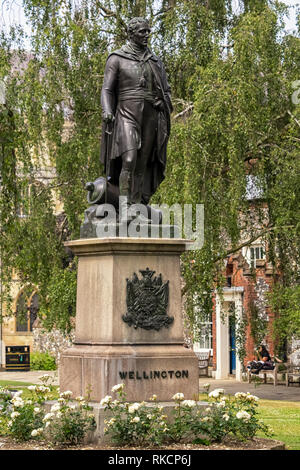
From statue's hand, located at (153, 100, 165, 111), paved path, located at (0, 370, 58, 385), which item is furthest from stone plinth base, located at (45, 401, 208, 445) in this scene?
paved path, located at (0, 370, 58, 385)

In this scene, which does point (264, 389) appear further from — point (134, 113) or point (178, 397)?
point (178, 397)

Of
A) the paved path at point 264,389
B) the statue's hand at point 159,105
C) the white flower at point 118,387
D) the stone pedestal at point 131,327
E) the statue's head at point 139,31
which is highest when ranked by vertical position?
the statue's head at point 139,31

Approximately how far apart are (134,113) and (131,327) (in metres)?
2.58

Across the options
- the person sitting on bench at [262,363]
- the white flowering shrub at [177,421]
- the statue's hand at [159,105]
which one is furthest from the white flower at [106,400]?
the person sitting on bench at [262,363]

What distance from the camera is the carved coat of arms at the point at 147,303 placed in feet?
35.2

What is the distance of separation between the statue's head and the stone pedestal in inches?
99.2

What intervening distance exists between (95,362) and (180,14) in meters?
13.3

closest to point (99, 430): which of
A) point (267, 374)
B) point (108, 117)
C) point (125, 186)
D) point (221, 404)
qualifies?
point (221, 404)

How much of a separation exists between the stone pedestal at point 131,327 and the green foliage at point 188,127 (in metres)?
8.09

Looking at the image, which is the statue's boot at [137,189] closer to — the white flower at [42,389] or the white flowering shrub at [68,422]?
the white flower at [42,389]

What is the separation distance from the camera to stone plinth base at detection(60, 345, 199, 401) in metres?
10.4

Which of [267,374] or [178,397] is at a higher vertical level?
[178,397]

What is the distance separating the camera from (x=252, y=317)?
23.6m

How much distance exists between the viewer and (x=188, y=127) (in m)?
19.7
